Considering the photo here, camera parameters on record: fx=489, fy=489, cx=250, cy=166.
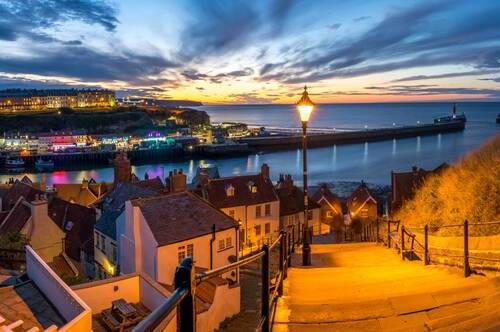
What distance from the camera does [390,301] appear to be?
283 inches

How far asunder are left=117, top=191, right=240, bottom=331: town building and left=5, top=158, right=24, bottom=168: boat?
86159mm

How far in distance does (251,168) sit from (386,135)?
2408 inches

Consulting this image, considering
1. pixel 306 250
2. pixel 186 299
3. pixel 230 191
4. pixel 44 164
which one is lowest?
pixel 230 191

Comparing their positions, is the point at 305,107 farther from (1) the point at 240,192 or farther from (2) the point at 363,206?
(2) the point at 363,206

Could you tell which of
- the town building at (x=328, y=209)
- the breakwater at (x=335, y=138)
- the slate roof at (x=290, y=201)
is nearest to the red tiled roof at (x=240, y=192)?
the slate roof at (x=290, y=201)

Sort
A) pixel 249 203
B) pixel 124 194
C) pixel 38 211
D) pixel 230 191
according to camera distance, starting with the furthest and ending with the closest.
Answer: pixel 249 203
pixel 230 191
pixel 124 194
pixel 38 211

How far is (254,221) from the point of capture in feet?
106

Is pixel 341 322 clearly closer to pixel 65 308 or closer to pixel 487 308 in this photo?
pixel 487 308

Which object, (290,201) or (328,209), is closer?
(290,201)

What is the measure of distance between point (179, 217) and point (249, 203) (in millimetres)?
12732

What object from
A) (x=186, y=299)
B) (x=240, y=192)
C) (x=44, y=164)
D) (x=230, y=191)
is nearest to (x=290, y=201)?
(x=240, y=192)

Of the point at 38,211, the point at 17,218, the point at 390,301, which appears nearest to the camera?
the point at 390,301

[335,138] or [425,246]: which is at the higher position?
[335,138]

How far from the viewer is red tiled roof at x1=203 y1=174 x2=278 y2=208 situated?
31.4m
